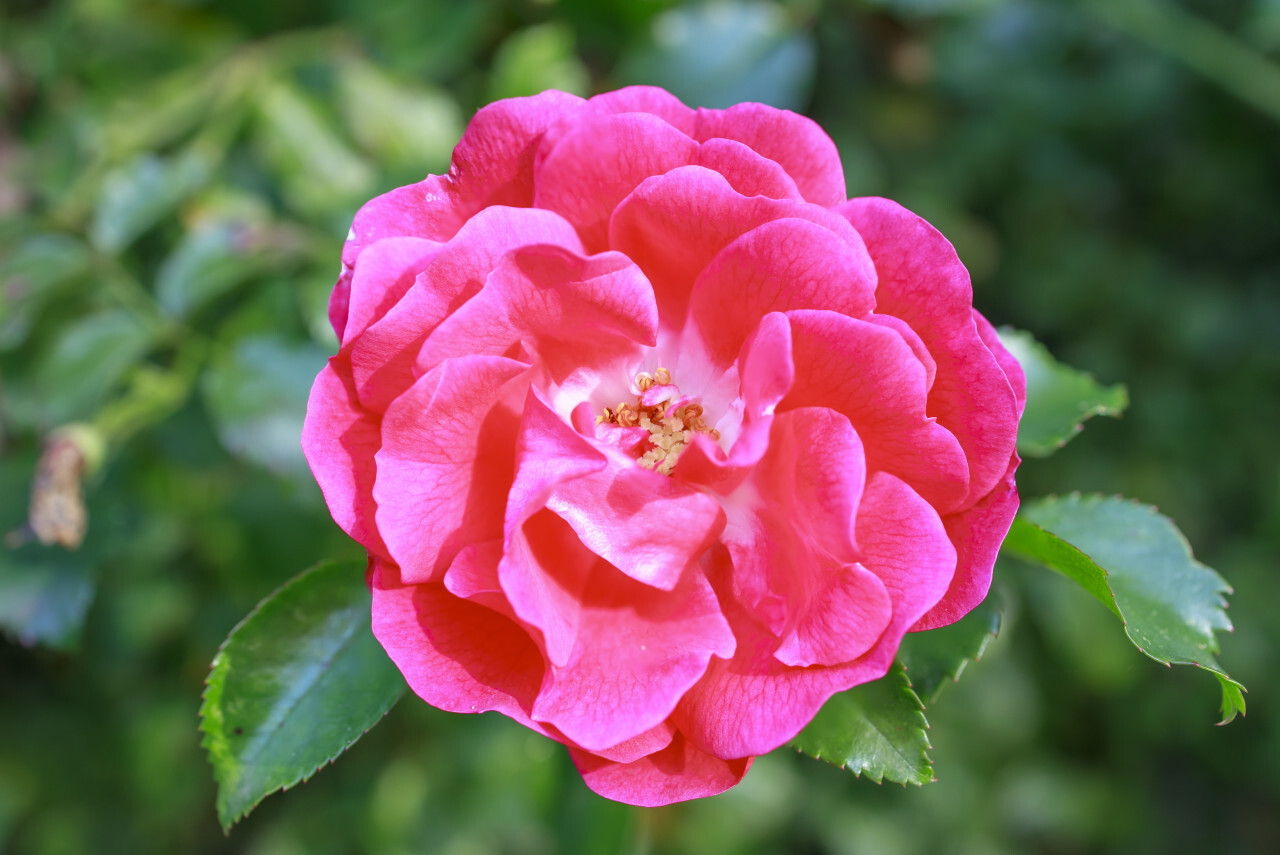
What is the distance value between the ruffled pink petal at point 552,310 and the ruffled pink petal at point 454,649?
0.22m

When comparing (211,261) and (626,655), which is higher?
(626,655)

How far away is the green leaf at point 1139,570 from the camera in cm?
89

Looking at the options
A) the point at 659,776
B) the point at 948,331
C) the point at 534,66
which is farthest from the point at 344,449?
the point at 534,66

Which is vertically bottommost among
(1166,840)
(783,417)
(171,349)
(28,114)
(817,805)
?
(1166,840)

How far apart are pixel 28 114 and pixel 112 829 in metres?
1.83

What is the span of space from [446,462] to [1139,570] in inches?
31.2

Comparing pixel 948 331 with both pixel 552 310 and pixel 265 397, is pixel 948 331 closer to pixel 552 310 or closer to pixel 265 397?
pixel 552 310

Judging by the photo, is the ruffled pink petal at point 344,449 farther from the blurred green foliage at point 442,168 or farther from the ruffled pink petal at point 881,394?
the blurred green foliage at point 442,168

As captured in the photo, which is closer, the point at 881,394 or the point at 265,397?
the point at 881,394

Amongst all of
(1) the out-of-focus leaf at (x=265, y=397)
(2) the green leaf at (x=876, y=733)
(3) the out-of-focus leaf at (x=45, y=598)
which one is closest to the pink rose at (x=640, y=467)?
(2) the green leaf at (x=876, y=733)

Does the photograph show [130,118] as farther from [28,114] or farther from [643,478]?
[643,478]

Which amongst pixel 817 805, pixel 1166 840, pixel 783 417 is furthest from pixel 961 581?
pixel 1166 840

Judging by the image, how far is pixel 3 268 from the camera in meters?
1.63

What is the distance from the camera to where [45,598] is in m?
1.51
